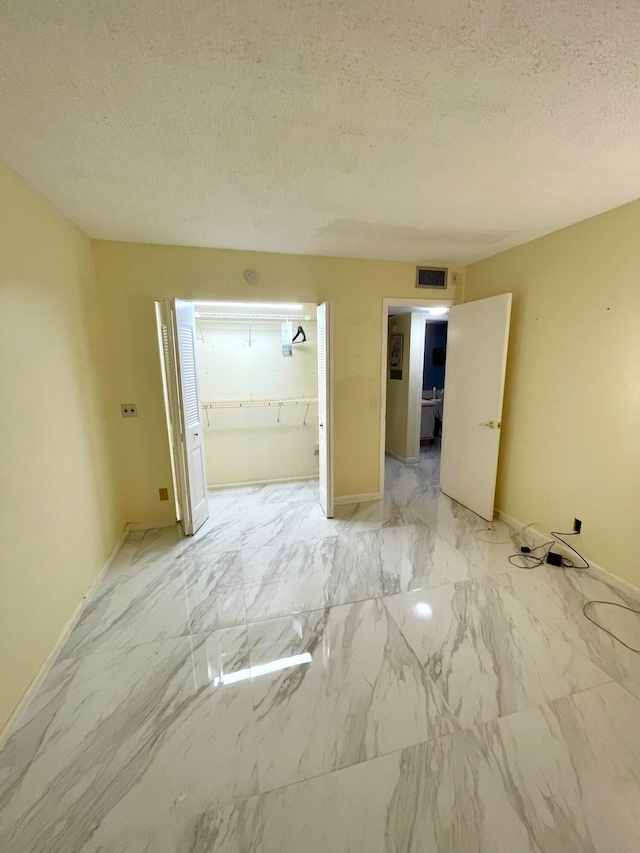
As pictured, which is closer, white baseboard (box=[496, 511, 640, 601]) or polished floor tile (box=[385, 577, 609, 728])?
polished floor tile (box=[385, 577, 609, 728])

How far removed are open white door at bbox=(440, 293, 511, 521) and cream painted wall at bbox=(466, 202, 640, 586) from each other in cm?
17

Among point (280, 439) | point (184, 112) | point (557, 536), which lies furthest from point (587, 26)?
point (280, 439)

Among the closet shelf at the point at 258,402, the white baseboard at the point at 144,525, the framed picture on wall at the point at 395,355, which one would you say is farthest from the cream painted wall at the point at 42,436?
the framed picture on wall at the point at 395,355

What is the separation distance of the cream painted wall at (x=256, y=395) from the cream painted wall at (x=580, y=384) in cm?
221

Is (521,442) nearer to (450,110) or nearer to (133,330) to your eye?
(450,110)

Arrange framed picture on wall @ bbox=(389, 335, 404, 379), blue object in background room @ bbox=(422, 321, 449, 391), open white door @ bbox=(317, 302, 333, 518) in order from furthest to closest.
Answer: blue object in background room @ bbox=(422, 321, 449, 391) → framed picture on wall @ bbox=(389, 335, 404, 379) → open white door @ bbox=(317, 302, 333, 518)

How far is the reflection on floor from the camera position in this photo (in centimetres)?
111

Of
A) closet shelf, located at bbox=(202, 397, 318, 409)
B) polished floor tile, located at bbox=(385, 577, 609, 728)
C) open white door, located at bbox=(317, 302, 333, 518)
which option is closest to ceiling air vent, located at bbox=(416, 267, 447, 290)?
open white door, located at bbox=(317, 302, 333, 518)

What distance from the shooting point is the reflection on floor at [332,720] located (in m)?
1.11

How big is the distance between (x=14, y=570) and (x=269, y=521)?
6.36ft

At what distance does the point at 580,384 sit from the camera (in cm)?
237

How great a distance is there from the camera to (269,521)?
3197 millimetres

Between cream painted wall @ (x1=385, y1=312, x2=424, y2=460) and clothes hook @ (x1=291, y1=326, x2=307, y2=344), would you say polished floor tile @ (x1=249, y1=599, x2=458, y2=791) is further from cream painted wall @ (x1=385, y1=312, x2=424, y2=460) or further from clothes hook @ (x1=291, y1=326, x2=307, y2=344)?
cream painted wall @ (x1=385, y1=312, x2=424, y2=460)

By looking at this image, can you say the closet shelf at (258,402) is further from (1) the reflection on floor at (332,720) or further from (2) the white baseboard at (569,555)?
(2) the white baseboard at (569,555)
